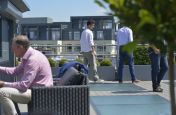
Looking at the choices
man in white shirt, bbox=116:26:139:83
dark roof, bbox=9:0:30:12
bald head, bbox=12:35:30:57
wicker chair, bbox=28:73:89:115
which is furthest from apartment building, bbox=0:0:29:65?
wicker chair, bbox=28:73:89:115

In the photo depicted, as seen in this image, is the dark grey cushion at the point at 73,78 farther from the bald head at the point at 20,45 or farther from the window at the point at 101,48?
the window at the point at 101,48

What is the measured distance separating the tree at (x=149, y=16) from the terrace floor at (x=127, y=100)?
14.4 ft

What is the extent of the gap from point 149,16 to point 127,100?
7.00 m

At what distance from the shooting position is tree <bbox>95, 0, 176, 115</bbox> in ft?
7.54

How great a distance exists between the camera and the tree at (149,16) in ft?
7.54

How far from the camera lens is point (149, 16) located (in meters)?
2.25

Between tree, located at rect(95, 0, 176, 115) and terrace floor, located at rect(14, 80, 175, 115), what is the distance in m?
4.40

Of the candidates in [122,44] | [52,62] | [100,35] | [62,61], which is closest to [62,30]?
[100,35]

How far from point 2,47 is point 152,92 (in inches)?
162

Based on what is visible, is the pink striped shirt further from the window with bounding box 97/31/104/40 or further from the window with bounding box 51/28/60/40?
the window with bounding box 51/28/60/40

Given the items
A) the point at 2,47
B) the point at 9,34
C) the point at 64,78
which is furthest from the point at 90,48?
the point at 64,78

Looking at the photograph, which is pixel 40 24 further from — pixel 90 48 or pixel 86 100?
pixel 86 100

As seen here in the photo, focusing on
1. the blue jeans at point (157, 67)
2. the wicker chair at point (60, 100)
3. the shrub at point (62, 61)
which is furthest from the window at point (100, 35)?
the wicker chair at point (60, 100)

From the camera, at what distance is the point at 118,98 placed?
949cm
